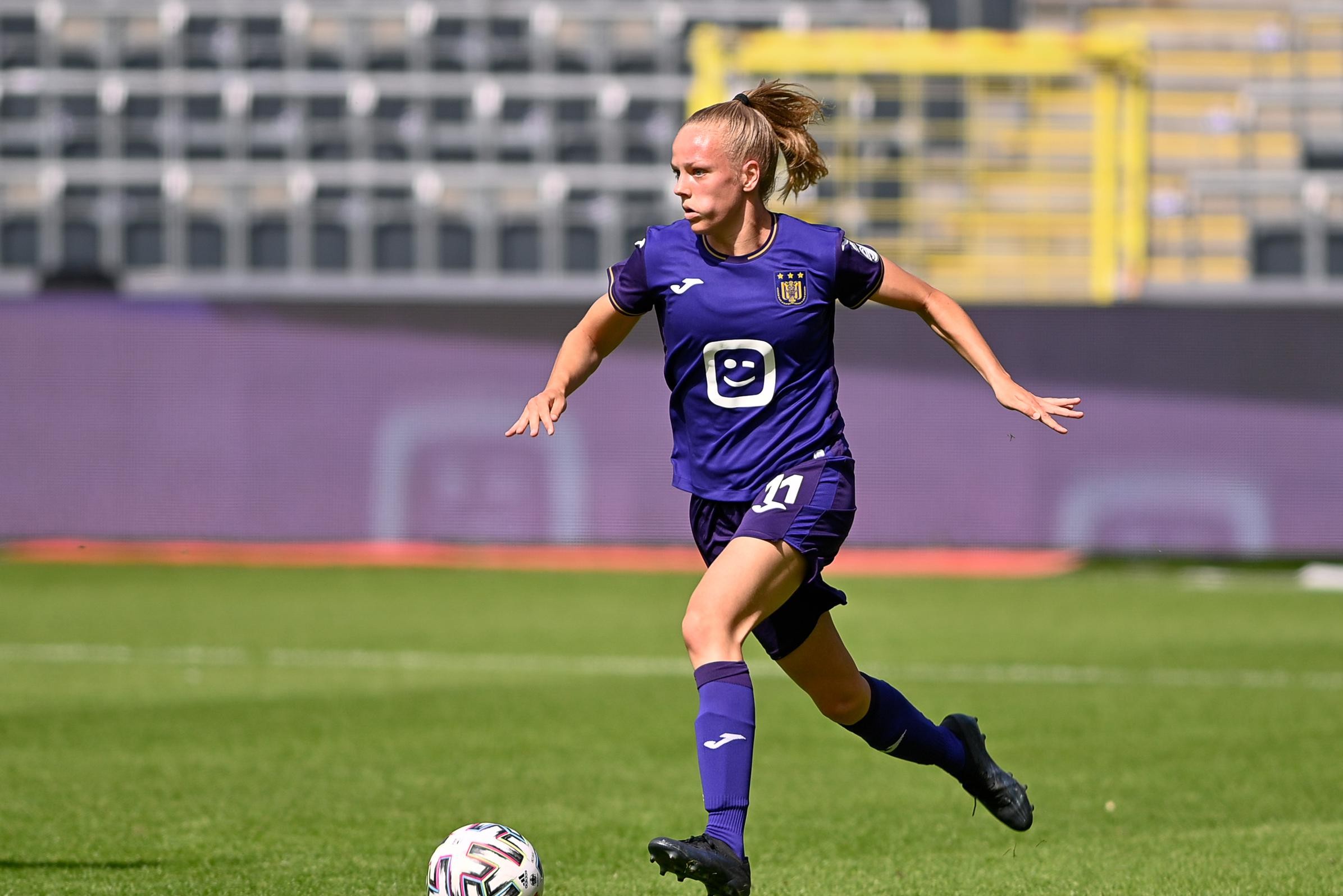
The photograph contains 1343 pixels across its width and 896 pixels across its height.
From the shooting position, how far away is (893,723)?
4.99 m

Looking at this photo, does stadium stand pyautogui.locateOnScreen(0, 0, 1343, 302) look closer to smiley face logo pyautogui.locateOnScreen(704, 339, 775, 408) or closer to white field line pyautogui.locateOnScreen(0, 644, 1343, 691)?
white field line pyautogui.locateOnScreen(0, 644, 1343, 691)

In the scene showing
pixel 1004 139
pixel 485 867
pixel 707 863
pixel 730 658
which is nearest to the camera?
pixel 707 863

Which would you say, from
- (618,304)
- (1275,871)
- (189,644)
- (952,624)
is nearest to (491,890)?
(618,304)

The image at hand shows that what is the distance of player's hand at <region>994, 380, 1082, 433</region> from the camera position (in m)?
4.42

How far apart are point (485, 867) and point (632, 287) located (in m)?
1.50

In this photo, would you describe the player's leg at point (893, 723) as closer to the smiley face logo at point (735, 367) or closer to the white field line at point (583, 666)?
the smiley face logo at point (735, 367)

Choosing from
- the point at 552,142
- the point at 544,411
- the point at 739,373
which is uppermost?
the point at 552,142

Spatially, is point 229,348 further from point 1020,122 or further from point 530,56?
point 1020,122

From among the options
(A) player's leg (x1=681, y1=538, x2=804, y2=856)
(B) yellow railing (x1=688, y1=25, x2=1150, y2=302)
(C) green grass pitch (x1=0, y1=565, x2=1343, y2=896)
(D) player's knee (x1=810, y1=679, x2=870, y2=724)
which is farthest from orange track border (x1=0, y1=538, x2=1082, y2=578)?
(A) player's leg (x1=681, y1=538, x2=804, y2=856)

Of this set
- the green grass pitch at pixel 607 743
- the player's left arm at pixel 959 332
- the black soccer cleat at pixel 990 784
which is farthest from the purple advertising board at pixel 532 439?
the player's left arm at pixel 959 332

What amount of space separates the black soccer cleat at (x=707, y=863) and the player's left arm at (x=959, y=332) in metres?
1.32

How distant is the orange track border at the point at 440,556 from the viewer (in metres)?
16.4

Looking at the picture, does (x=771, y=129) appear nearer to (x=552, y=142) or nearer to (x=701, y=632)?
(x=701, y=632)

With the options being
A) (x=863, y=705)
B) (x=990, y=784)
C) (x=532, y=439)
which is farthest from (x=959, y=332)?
(x=532, y=439)
